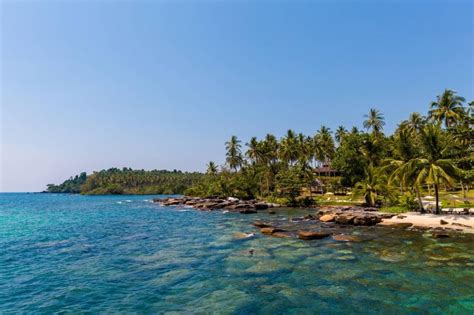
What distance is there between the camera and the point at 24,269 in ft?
65.4

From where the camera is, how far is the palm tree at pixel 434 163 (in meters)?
33.6

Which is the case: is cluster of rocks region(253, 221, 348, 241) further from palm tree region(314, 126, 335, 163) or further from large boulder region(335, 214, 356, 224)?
palm tree region(314, 126, 335, 163)

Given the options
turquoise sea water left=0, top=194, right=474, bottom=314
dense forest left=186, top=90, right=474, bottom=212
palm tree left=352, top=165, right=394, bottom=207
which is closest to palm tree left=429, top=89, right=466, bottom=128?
dense forest left=186, top=90, right=474, bottom=212

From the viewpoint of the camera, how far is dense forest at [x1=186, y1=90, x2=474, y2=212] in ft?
120

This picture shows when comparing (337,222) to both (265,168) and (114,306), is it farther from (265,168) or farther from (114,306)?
(265,168)

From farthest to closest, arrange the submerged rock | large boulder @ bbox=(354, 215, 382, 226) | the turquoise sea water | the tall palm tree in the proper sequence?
1. the tall palm tree
2. large boulder @ bbox=(354, 215, 382, 226)
3. the submerged rock
4. the turquoise sea water

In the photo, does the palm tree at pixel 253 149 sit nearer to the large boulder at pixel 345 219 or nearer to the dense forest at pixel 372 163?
the dense forest at pixel 372 163

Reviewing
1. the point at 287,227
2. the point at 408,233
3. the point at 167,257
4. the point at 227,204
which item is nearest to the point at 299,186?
the point at 227,204

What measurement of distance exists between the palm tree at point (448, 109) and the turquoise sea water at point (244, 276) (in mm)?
47090

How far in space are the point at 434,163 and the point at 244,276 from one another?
2968 cm

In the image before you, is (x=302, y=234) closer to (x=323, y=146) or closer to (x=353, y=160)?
(x=353, y=160)

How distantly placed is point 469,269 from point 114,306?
19691 mm

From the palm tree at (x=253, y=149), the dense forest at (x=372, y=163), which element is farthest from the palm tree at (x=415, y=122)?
the palm tree at (x=253, y=149)

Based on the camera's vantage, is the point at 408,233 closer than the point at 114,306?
No
